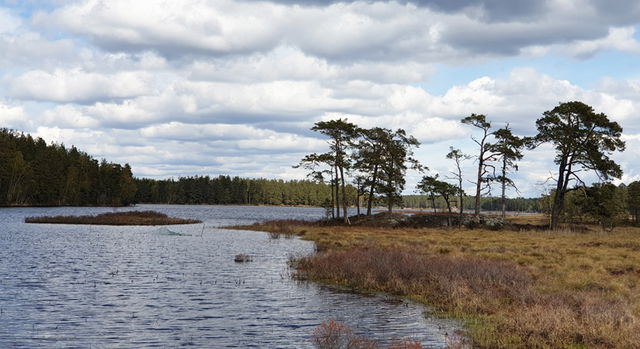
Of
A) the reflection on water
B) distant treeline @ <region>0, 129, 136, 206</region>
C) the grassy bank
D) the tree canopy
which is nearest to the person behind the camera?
the grassy bank

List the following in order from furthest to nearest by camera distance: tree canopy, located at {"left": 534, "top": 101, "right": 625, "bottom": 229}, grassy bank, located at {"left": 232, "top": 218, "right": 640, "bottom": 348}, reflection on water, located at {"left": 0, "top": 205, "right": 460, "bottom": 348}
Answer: tree canopy, located at {"left": 534, "top": 101, "right": 625, "bottom": 229}
reflection on water, located at {"left": 0, "top": 205, "right": 460, "bottom": 348}
grassy bank, located at {"left": 232, "top": 218, "right": 640, "bottom": 348}

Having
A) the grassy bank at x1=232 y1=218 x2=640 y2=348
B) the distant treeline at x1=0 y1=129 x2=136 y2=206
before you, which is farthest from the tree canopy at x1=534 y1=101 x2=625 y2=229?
the distant treeline at x1=0 y1=129 x2=136 y2=206

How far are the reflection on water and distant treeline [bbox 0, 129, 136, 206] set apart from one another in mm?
102244

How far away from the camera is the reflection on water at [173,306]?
14391 millimetres

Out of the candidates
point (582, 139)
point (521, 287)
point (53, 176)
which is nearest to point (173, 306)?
point (521, 287)

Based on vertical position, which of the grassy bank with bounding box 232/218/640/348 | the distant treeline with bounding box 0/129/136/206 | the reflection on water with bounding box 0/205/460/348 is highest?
the distant treeline with bounding box 0/129/136/206

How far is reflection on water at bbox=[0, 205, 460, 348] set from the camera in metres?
14.4

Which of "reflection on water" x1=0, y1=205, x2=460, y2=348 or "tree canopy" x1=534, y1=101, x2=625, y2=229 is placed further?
"tree canopy" x1=534, y1=101, x2=625, y2=229

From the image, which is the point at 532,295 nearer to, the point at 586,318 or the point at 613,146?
the point at 586,318

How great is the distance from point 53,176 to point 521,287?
5379 inches

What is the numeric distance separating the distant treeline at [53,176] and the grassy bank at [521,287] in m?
114

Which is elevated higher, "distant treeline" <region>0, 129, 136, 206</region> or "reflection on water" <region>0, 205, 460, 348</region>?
"distant treeline" <region>0, 129, 136, 206</region>

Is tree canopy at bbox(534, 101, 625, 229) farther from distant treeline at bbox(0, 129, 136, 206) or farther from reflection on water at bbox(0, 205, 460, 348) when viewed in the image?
distant treeline at bbox(0, 129, 136, 206)

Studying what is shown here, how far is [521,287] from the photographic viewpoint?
1931cm
